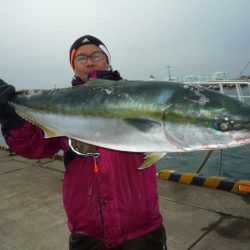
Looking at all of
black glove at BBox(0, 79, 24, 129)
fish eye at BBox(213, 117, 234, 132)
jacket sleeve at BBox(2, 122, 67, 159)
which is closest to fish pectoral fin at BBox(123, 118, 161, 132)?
fish eye at BBox(213, 117, 234, 132)

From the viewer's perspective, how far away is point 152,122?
1720mm

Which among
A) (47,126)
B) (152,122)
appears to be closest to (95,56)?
(47,126)

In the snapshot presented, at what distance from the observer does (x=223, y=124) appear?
1591 mm

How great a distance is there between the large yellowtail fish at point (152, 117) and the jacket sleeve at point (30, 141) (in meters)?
0.39

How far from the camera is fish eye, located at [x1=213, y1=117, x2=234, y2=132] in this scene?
158cm

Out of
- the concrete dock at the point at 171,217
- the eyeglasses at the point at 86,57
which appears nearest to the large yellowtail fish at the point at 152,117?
the eyeglasses at the point at 86,57

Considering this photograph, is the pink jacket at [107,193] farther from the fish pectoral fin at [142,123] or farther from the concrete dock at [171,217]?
the concrete dock at [171,217]

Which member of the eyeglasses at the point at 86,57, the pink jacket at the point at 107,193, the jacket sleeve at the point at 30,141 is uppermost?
the eyeglasses at the point at 86,57

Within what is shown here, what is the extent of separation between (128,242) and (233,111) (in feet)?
4.35

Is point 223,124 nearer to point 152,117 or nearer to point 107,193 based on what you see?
point 152,117

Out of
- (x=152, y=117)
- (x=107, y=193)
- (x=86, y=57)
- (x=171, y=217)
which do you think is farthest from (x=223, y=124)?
(x=171, y=217)

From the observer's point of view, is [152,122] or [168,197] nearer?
[152,122]

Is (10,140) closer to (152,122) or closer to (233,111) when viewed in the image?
(152,122)

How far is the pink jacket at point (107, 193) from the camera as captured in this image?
2311 millimetres
